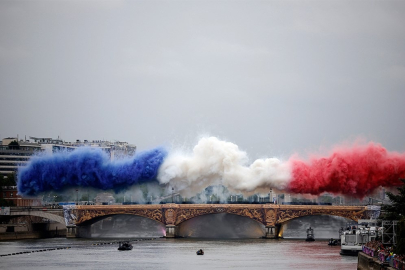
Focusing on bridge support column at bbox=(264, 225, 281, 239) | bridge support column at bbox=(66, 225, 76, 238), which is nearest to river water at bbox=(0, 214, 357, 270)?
bridge support column at bbox=(264, 225, 281, 239)

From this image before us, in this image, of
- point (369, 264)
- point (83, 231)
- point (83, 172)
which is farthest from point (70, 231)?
point (369, 264)

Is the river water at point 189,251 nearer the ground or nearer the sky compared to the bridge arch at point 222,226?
nearer the ground

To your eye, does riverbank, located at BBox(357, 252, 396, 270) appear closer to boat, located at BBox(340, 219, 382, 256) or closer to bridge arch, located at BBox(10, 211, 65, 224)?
boat, located at BBox(340, 219, 382, 256)

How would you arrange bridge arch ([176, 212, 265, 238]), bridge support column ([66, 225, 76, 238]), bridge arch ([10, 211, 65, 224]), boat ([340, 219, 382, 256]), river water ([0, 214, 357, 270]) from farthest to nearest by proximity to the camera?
bridge arch ([176, 212, 265, 238]) → bridge support column ([66, 225, 76, 238]) → bridge arch ([10, 211, 65, 224]) → boat ([340, 219, 382, 256]) → river water ([0, 214, 357, 270])

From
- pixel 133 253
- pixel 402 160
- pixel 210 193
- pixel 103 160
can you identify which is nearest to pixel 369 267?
pixel 133 253

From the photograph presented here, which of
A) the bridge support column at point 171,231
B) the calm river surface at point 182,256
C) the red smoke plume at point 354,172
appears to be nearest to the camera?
the calm river surface at point 182,256

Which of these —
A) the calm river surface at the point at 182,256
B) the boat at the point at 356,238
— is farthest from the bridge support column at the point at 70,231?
the boat at the point at 356,238

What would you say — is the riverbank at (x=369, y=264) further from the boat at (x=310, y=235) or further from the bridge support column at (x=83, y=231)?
the bridge support column at (x=83, y=231)
